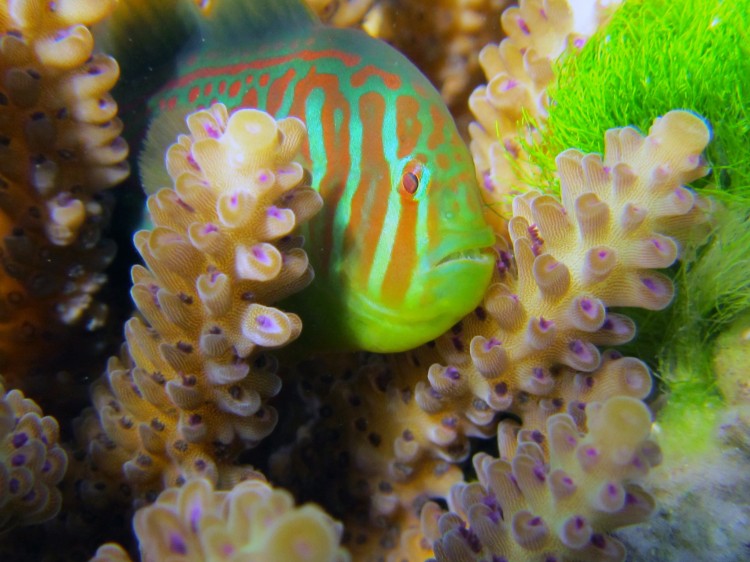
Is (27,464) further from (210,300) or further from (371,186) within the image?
(371,186)

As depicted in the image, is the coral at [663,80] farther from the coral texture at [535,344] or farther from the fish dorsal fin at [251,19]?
the fish dorsal fin at [251,19]

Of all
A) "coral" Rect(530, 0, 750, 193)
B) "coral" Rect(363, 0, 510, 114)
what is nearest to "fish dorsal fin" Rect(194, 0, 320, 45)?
"coral" Rect(363, 0, 510, 114)

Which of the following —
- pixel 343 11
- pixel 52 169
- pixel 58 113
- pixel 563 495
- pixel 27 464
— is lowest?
pixel 27 464

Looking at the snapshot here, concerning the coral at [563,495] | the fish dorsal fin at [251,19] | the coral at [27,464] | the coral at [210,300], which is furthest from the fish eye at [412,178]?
the coral at [27,464]

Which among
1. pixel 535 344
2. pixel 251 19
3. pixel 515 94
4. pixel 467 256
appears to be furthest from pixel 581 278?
pixel 251 19

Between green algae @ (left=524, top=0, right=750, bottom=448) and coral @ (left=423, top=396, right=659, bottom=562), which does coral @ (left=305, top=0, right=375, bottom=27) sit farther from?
coral @ (left=423, top=396, right=659, bottom=562)

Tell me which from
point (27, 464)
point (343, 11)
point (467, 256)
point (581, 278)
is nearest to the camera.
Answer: point (27, 464)
